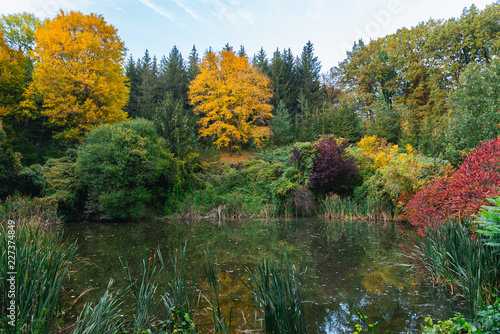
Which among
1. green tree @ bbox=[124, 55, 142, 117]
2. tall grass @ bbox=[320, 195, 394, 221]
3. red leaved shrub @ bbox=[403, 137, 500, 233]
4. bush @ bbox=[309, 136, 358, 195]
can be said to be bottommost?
tall grass @ bbox=[320, 195, 394, 221]

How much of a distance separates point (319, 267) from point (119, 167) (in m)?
10.1

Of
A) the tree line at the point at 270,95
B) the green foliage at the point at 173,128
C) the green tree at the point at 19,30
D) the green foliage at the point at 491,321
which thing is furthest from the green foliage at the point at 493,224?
the green tree at the point at 19,30

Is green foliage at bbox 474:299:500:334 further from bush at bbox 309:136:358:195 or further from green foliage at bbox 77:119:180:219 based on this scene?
green foliage at bbox 77:119:180:219

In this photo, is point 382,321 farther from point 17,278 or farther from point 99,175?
point 99,175

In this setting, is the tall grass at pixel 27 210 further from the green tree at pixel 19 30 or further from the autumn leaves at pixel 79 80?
the green tree at pixel 19 30

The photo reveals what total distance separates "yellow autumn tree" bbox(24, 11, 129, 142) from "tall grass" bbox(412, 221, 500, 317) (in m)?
17.9

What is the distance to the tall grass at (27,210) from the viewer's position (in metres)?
8.83

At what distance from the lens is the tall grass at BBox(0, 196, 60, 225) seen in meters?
8.83

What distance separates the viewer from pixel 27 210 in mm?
9727

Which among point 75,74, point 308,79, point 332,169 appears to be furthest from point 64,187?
point 308,79

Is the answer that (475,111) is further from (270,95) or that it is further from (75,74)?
(75,74)

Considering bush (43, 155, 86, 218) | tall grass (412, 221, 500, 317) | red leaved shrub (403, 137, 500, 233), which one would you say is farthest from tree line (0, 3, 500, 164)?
tall grass (412, 221, 500, 317)

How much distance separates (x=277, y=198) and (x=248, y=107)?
917 centimetres

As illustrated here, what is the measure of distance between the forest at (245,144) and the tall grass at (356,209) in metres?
0.06
